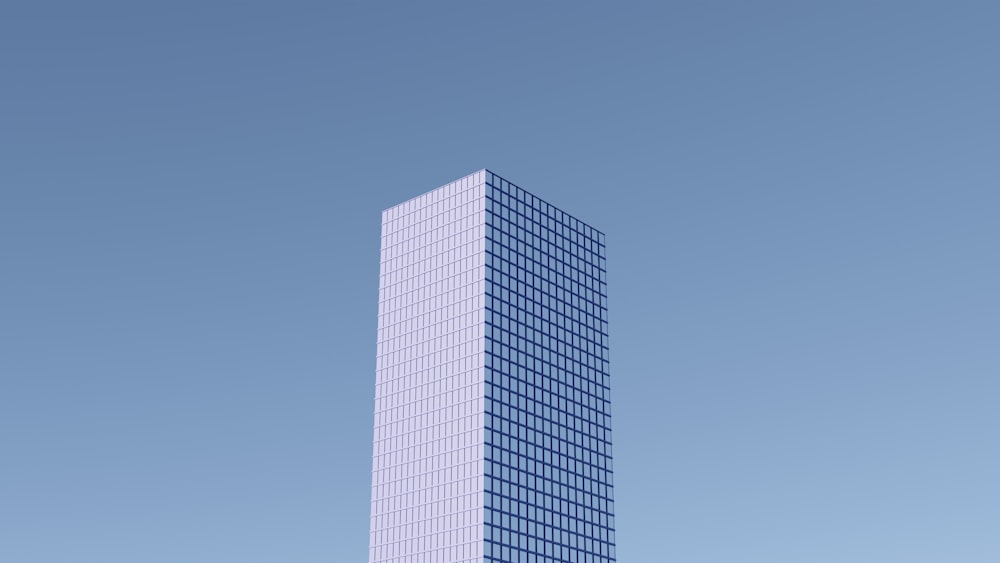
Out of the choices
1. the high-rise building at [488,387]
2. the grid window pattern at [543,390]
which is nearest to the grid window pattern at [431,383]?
the high-rise building at [488,387]

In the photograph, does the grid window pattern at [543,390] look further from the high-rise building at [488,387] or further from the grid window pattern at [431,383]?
the grid window pattern at [431,383]

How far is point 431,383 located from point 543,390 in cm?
1616

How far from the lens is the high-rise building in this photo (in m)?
166

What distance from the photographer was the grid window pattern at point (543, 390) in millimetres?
167375

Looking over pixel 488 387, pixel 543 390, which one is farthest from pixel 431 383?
pixel 543 390

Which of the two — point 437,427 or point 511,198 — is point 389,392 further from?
point 511,198

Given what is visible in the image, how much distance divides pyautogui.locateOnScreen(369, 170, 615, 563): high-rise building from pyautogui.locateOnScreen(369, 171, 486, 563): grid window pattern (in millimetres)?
197

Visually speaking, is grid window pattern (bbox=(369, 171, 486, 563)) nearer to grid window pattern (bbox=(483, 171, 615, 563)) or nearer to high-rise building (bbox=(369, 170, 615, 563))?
high-rise building (bbox=(369, 170, 615, 563))

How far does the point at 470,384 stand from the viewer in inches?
6708

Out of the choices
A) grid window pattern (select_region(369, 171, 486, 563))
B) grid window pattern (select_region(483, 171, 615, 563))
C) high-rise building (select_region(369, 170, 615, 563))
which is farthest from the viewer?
grid window pattern (select_region(483, 171, 615, 563))

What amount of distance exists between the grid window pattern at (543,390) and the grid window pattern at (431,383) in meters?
2.13

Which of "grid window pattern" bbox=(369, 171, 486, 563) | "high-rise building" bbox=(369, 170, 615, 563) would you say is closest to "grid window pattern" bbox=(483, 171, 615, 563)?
"high-rise building" bbox=(369, 170, 615, 563)

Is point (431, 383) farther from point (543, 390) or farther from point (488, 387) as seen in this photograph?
point (543, 390)

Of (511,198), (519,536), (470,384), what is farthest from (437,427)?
(511,198)
